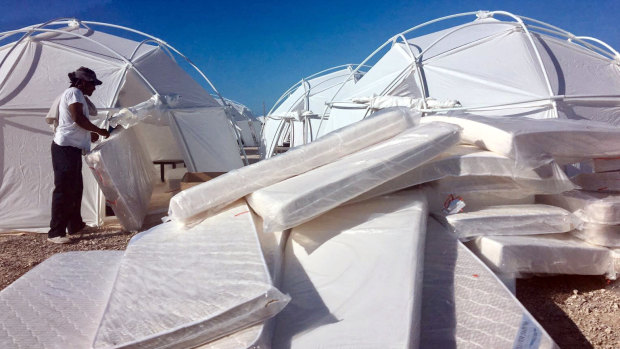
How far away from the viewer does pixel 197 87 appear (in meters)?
8.87

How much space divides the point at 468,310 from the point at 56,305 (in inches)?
78.9

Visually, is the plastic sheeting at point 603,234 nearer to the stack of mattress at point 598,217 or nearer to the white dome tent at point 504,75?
the stack of mattress at point 598,217

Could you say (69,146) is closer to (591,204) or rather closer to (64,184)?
(64,184)

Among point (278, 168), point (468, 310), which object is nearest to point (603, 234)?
point (468, 310)

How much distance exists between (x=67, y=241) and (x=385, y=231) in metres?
4.29

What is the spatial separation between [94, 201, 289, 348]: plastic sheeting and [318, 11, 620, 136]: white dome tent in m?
5.11

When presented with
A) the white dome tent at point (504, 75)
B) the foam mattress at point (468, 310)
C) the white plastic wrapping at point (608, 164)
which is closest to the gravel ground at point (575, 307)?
the foam mattress at point (468, 310)

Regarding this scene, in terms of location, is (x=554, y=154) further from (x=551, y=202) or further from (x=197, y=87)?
(x=197, y=87)

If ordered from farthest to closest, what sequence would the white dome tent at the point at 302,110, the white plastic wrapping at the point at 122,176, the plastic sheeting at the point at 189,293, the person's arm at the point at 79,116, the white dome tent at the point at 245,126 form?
the white dome tent at the point at 245,126 → the white dome tent at the point at 302,110 → the white plastic wrapping at the point at 122,176 → the person's arm at the point at 79,116 → the plastic sheeting at the point at 189,293

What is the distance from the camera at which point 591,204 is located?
2979mm

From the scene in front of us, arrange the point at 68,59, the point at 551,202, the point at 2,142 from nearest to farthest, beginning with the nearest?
the point at 551,202, the point at 2,142, the point at 68,59

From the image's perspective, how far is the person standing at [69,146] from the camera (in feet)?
16.6

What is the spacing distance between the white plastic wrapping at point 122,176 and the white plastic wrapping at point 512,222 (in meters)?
3.97

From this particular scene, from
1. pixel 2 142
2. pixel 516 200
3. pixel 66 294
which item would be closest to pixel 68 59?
pixel 2 142
